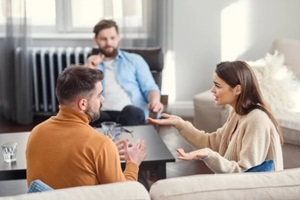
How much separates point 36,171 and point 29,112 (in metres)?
2.99

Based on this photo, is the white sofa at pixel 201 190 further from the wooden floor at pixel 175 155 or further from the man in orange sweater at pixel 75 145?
the wooden floor at pixel 175 155

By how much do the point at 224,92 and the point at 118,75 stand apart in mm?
1598

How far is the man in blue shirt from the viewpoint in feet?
12.1

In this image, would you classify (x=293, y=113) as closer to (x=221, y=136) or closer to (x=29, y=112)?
(x=221, y=136)

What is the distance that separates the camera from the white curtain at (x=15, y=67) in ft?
15.2

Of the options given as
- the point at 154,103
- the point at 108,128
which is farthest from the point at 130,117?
the point at 108,128

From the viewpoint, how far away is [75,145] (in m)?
1.86

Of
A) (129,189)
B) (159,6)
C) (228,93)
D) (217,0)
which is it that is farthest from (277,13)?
(129,189)

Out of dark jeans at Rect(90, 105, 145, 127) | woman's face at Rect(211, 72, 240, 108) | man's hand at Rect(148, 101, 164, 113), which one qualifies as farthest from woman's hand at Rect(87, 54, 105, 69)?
woman's face at Rect(211, 72, 240, 108)

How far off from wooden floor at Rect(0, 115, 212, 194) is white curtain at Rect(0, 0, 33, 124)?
0.33 feet

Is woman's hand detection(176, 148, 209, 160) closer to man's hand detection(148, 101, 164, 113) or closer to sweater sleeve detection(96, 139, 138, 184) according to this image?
sweater sleeve detection(96, 139, 138, 184)

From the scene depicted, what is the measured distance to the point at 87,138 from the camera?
73.1 inches

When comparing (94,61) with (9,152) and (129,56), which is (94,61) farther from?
(9,152)

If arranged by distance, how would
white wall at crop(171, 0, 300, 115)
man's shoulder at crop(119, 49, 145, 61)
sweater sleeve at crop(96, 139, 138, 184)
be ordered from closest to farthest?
sweater sleeve at crop(96, 139, 138, 184), man's shoulder at crop(119, 49, 145, 61), white wall at crop(171, 0, 300, 115)
